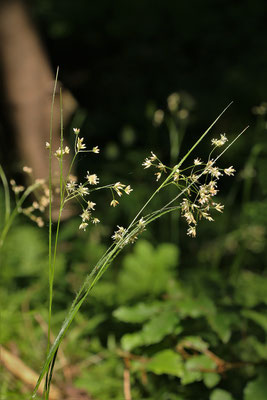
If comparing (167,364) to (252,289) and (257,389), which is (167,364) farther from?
(252,289)

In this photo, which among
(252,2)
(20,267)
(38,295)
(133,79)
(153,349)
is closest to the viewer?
(153,349)

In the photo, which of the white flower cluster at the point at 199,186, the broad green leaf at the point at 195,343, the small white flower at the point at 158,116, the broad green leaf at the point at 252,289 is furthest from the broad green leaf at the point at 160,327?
the small white flower at the point at 158,116

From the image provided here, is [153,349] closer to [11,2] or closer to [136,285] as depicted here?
[136,285]

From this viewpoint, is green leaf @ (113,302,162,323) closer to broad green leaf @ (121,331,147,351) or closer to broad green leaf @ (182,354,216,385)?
broad green leaf @ (121,331,147,351)

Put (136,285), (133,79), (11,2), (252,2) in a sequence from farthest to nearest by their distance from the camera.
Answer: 1. (133,79)
2. (252,2)
3. (11,2)
4. (136,285)

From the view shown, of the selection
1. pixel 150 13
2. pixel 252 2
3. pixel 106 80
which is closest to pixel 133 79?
pixel 106 80

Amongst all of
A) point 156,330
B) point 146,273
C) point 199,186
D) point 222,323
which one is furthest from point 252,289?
point 199,186

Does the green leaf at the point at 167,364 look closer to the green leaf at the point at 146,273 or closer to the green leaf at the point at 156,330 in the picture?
the green leaf at the point at 156,330
